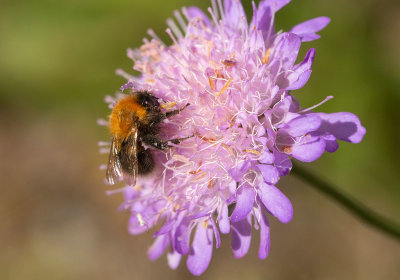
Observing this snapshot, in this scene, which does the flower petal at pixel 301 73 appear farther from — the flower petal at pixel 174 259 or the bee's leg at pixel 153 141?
the flower petal at pixel 174 259

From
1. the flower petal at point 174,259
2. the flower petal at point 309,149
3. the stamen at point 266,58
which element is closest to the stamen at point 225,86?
the stamen at point 266,58

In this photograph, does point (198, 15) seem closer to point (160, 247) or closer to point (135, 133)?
point (135, 133)

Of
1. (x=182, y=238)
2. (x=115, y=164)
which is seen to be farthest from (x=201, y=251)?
(x=115, y=164)

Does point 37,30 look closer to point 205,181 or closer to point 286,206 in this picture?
point 205,181

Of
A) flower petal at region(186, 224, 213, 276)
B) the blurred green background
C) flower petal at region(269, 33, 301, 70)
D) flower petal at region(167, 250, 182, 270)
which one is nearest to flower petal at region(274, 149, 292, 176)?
flower petal at region(269, 33, 301, 70)

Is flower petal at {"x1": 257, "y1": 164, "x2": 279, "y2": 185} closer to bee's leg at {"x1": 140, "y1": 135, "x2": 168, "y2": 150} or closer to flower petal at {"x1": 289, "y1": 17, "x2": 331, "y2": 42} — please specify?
bee's leg at {"x1": 140, "y1": 135, "x2": 168, "y2": 150}
